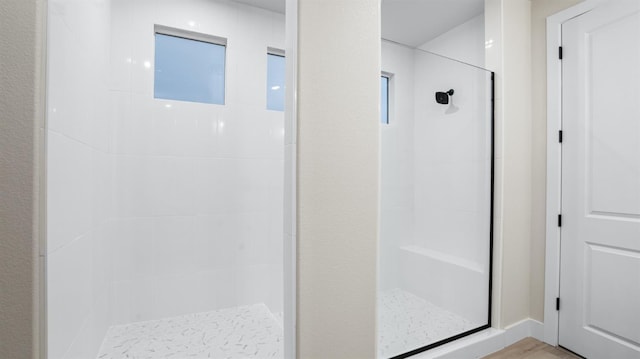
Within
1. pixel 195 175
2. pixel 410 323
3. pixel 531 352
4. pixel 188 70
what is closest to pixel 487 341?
pixel 531 352

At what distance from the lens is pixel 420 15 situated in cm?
254

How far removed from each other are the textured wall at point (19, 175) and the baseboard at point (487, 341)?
173 cm

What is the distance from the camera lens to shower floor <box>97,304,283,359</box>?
1.77 meters

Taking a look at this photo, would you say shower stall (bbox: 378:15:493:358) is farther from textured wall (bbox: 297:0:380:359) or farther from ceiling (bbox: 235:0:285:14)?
ceiling (bbox: 235:0:285:14)

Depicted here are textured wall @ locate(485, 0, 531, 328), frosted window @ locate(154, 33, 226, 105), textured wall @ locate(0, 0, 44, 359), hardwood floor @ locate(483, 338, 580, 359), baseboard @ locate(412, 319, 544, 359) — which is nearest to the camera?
textured wall @ locate(0, 0, 44, 359)

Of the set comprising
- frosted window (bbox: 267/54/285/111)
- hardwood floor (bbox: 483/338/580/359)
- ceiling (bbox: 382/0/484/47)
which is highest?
ceiling (bbox: 382/0/484/47)

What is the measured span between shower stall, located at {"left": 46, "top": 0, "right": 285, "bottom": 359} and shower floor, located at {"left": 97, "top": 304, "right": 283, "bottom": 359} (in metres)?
0.01

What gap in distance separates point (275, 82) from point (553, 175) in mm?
2189

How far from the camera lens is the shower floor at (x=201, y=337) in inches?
69.7

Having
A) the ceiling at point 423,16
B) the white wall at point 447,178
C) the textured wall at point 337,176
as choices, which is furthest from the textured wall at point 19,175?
the ceiling at point 423,16

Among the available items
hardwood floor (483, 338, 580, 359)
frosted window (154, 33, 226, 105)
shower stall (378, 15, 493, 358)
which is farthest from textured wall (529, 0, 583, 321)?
frosted window (154, 33, 226, 105)

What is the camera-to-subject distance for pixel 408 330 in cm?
177

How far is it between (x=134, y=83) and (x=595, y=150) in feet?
9.98

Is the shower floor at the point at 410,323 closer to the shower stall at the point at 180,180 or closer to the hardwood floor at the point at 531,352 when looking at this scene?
the hardwood floor at the point at 531,352
